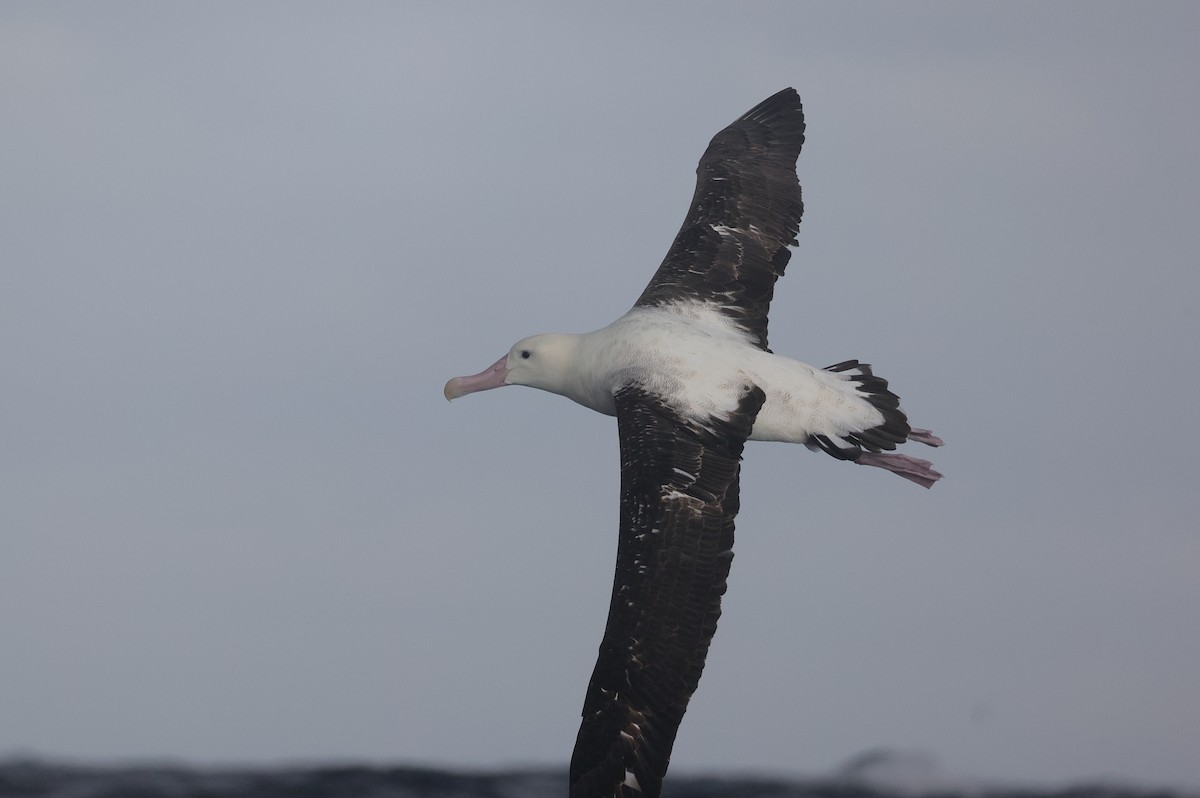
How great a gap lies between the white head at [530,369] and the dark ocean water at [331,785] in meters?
2.94

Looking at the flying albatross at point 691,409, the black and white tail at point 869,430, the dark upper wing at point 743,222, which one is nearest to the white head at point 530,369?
the flying albatross at point 691,409

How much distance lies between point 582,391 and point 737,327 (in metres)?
1.30

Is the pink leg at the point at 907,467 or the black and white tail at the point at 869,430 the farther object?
the pink leg at the point at 907,467

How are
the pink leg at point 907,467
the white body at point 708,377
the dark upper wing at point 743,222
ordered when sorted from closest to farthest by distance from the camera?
1. the white body at point 708,377
2. the pink leg at point 907,467
3. the dark upper wing at point 743,222

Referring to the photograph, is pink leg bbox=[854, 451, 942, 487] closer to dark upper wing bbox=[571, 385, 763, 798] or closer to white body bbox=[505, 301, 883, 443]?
white body bbox=[505, 301, 883, 443]

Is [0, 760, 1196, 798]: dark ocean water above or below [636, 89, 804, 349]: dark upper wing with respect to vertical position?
below

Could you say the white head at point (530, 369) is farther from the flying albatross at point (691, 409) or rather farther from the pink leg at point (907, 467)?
the pink leg at point (907, 467)

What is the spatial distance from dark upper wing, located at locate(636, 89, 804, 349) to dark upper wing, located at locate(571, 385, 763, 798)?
6.66ft

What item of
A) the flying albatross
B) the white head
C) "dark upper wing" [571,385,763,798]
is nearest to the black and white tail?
the flying albatross

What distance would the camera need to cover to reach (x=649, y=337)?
11492 mm

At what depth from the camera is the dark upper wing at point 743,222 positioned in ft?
41.5

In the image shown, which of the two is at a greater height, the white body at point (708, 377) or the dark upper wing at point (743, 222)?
the dark upper wing at point (743, 222)

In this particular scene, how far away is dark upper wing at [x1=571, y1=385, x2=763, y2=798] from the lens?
9.70 meters

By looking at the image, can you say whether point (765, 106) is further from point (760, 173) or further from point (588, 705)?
point (588, 705)
